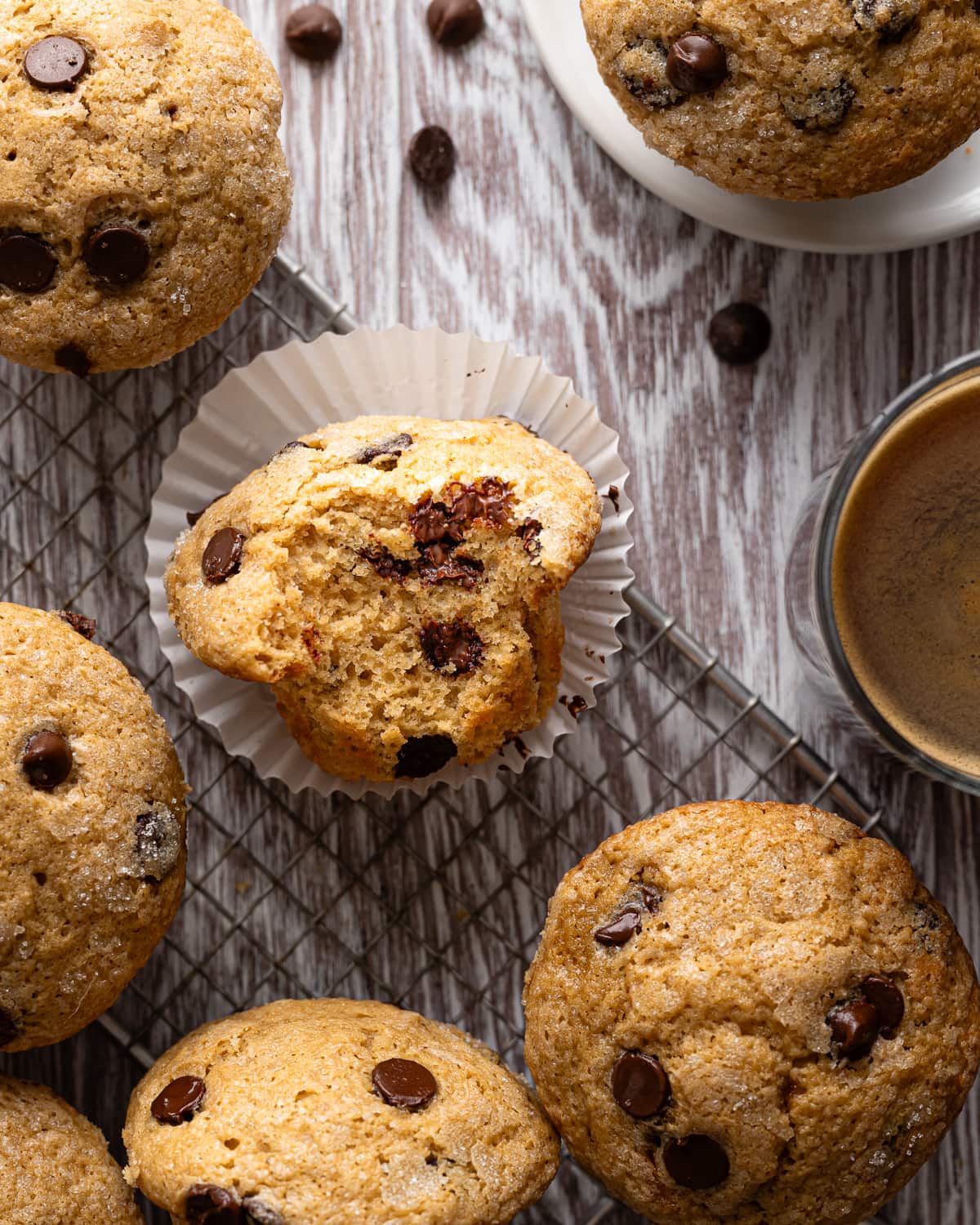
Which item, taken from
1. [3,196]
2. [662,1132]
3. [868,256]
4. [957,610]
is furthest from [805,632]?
[3,196]

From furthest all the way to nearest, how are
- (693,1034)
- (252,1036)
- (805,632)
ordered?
1. (805,632)
2. (252,1036)
3. (693,1034)

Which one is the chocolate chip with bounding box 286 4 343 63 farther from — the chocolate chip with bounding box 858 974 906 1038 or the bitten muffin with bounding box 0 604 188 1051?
the chocolate chip with bounding box 858 974 906 1038

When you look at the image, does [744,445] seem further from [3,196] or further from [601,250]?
[3,196]

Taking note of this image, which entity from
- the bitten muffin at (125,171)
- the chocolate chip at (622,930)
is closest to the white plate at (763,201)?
the bitten muffin at (125,171)

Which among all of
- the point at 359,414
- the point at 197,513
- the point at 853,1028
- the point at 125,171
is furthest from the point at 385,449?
the point at 853,1028

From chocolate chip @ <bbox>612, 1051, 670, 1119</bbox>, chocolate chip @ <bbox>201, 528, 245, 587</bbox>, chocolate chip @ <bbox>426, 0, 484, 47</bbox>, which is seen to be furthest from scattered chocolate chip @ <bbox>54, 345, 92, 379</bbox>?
chocolate chip @ <bbox>612, 1051, 670, 1119</bbox>

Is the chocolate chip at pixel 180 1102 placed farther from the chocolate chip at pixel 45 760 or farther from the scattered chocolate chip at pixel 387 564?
the scattered chocolate chip at pixel 387 564
